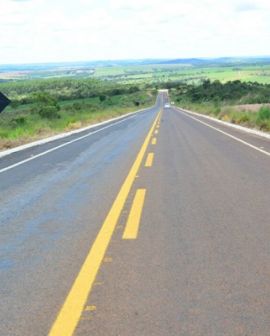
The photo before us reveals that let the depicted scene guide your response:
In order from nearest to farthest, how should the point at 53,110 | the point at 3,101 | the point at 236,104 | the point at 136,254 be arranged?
the point at 136,254 < the point at 3,101 < the point at 53,110 < the point at 236,104

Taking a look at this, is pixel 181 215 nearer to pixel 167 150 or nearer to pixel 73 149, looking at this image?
pixel 167 150

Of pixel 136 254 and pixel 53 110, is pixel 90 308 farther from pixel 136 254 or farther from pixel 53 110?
pixel 53 110

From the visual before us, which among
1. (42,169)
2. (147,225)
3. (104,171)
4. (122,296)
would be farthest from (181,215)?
(42,169)

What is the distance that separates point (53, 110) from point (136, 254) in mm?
49306

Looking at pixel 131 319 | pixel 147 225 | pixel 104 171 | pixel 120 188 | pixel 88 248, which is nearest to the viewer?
pixel 131 319

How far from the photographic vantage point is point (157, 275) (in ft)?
15.6

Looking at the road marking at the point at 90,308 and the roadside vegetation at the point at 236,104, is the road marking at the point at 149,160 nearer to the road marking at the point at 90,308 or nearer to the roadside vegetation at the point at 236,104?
the road marking at the point at 90,308

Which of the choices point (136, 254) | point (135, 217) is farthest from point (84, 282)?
point (135, 217)

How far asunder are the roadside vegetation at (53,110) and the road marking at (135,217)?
12.4m

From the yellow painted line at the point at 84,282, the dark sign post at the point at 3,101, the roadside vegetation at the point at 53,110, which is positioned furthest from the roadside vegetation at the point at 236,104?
the yellow painted line at the point at 84,282

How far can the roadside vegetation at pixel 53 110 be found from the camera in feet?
90.2

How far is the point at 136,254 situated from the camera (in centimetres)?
541

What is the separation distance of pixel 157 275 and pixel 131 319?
3.23 feet

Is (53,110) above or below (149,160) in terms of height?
below
